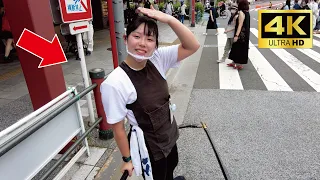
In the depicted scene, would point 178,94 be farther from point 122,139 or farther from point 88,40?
point 88,40

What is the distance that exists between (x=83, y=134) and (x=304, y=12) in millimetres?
11273

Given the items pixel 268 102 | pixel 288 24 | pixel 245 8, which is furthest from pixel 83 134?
pixel 288 24

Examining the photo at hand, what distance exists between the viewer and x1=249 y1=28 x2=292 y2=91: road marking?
17.1ft

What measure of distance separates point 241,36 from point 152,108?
5.08m

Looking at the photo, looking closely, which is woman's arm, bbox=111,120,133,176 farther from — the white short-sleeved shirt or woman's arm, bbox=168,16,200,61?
woman's arm, bbox=168,16,200,61

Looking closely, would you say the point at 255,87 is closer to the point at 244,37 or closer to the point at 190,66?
the point at 244,37

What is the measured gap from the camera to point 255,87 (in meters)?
5.21

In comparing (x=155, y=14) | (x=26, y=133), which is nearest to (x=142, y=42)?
(x=155, y=14)

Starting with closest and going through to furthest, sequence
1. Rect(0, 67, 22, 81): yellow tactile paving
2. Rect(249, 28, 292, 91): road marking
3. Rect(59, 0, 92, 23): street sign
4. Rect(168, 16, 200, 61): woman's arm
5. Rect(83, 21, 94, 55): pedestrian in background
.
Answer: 1. Rect(168, 16, 200, 61): woman's arm
2. Rect(59, 0, 92, 23): street sign
3. Rect(249, 28, 292, 91): road marking
4. Rect(0, 67, 22, 81): yellow tactile paving
5. Rect(83, 21, 94, 55): pedestrian in background

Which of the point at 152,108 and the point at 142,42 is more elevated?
the point at 142,42

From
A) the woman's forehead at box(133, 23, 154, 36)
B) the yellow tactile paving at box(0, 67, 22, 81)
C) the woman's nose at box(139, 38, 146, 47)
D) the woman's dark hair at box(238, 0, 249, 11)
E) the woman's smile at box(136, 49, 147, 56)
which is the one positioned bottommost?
the yellow tactile paving at box(0, 67, 22, 81)

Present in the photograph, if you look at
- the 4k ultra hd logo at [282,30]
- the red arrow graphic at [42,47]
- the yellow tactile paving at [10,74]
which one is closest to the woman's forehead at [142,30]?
the red arrow graphic at [42,47]

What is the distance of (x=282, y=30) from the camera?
8.27 meters

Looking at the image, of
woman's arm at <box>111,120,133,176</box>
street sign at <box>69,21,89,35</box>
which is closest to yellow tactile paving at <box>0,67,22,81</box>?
street sign at <box>69,21,89,35</box>
